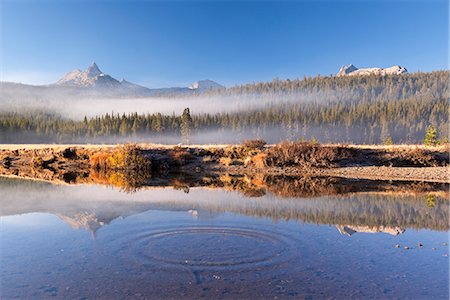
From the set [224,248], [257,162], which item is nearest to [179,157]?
[257,162]

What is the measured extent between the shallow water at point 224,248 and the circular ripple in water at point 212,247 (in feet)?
0.11

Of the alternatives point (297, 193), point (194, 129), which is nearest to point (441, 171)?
point (297, 193)

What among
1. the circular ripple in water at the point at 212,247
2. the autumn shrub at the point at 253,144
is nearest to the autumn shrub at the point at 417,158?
the autumn shrub at the point at 253,144

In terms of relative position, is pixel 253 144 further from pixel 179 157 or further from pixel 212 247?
pixel 212 247

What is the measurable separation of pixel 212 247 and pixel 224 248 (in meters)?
0.40

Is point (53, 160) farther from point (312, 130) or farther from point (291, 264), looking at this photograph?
point (312, 130)

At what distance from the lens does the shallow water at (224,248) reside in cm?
945

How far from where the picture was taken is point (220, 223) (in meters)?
16.3

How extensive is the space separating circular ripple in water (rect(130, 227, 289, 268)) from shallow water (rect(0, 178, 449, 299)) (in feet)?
0.11

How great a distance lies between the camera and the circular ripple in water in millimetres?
11281

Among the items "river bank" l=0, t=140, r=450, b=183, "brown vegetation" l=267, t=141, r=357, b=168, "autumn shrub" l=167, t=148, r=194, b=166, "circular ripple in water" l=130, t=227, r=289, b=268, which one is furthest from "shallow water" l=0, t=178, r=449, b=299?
"autumn shrub" l=167, t=148, r=194, b=166

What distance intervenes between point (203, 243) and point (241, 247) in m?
1.32

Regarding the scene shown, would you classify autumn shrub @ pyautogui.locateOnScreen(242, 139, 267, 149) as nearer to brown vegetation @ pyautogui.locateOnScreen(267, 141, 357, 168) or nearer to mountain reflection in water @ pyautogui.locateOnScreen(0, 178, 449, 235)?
brown vegetation @ pyautogui.locateOnScreen(267, 141, 357, 168)

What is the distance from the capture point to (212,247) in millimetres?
12758
